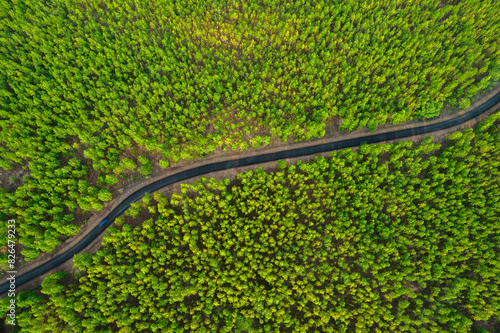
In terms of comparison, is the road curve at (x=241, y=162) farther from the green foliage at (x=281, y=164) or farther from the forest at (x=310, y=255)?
the green foliage at (x=281, y=164)

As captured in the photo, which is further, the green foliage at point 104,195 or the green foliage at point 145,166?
the green foliage at point 145,166

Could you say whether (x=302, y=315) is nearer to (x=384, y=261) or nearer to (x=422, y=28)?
(x=384, y=261)

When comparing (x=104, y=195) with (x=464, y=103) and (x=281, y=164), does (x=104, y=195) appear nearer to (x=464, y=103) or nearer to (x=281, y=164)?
(x=281, y=164)

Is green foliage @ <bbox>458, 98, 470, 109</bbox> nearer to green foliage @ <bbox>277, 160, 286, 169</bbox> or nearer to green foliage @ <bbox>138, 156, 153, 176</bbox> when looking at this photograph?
green foliage @ <bbox>277, 160, 286, 169</bbox>

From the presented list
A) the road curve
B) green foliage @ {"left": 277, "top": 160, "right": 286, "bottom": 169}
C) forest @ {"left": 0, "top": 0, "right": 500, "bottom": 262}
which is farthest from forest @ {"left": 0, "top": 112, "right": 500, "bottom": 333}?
forest @ {"left": 0, "top": 0, "right": 500, "bottom": 262}

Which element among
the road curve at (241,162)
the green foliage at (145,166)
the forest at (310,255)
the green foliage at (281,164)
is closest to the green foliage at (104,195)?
the road curve at (241,162)

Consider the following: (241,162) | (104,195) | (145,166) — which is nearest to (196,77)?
(241,162)
